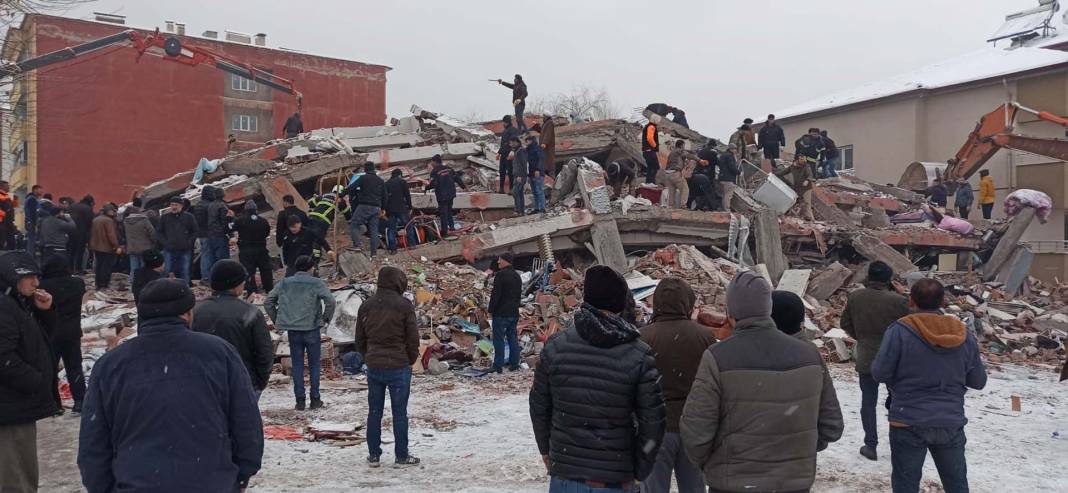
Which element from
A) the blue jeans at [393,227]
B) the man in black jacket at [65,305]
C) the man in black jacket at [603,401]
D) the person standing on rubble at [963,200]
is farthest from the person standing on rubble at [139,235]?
the person standing on rubble at [963,200]

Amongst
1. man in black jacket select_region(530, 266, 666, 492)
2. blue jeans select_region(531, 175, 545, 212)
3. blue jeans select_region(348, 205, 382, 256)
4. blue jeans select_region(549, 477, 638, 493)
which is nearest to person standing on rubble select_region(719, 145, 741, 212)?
blue jeans select_region(531, 175, 545, 212)

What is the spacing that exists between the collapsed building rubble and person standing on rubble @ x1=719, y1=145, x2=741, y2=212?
0.81 feet

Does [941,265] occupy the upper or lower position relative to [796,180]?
lower

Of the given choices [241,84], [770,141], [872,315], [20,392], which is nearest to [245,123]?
[241,84]

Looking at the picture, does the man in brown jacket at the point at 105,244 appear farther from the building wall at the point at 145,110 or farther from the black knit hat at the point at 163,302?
the building wall at the point at 145,110

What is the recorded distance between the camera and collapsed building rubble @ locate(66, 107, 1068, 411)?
12.3m

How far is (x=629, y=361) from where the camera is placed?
3.38 metres

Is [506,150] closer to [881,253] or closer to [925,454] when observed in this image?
[881,253]

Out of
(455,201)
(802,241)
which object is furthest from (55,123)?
(802,241)

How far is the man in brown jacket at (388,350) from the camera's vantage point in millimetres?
6219

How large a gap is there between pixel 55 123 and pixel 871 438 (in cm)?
3042

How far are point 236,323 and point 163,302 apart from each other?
2.27m

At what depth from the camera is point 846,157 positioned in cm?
3088

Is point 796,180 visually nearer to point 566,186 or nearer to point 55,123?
point 566,186
